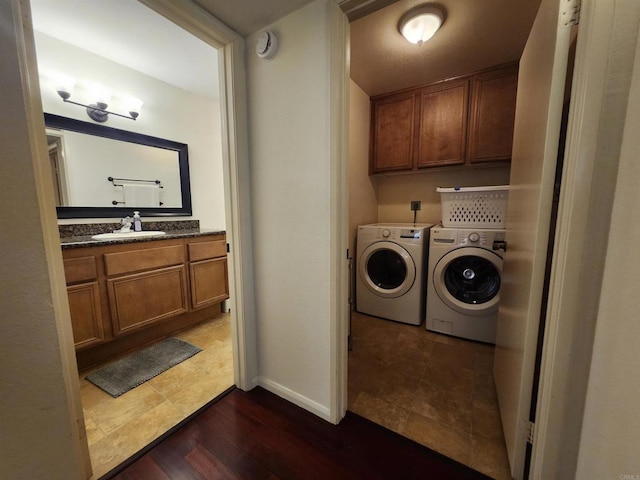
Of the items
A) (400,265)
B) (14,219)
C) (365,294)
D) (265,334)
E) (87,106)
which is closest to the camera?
(14,219)

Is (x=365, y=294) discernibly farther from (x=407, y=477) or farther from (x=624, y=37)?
(x=624, y=37)

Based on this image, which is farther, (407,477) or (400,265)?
(400,265)

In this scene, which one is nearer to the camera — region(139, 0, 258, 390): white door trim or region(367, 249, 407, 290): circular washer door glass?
region(139, 0, 258, 390): white door trim

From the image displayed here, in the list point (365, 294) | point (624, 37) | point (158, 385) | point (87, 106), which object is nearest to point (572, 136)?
point (624, 37)

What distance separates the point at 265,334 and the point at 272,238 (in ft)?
1.92

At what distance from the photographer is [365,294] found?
2.54 m

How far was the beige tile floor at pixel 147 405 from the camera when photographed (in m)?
1.16

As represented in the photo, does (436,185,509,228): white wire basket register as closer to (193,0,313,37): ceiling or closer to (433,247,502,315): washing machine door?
(433,247,502,315): washing machine door

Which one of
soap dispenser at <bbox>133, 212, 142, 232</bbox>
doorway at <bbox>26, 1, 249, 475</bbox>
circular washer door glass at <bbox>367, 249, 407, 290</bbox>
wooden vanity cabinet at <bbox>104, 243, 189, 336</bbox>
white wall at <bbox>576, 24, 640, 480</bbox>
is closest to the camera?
white wall at <bbox>576, 24, 640, 480</bbox>

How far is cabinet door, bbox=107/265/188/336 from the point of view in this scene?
69.1 inches

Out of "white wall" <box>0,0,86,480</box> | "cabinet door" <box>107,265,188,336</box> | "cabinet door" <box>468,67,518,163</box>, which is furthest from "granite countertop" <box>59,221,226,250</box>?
"cabinet door" <box>468,67,518,163</box>

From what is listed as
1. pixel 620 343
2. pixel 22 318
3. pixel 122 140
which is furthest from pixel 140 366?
pixel 620 343

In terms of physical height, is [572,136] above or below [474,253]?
above

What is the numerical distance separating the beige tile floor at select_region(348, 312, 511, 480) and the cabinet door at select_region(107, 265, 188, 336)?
4.97 ft
